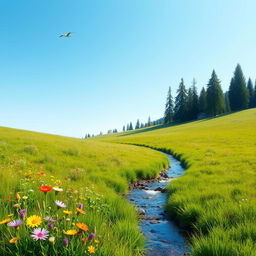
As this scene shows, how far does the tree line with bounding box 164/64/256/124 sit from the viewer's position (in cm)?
7862

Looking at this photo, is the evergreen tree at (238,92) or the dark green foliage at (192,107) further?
the dark green foliage at (192,107)

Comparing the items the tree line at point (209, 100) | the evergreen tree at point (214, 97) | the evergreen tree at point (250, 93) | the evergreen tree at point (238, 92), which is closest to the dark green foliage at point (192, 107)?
the tree line at point (209, 100)

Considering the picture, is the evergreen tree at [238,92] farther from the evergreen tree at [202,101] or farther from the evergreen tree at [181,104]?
the evergreen tree at [181,104]

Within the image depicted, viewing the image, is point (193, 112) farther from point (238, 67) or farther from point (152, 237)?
point (152, 237)

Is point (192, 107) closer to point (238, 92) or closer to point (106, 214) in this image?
point (238, 92)

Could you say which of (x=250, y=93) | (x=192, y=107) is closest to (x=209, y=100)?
(x=192, y=107)

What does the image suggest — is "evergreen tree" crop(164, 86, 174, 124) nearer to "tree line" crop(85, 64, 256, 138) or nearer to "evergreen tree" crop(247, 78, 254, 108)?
"tree line" crop(85, 64, 256, 138)

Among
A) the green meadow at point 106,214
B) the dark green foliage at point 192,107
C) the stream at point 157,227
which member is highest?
the dark green foliage at point 192,107

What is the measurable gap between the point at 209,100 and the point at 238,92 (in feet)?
44.8

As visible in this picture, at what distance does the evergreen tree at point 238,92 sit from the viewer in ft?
264

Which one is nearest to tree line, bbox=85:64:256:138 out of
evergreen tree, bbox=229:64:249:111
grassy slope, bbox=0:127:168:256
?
evergreen tree, bbox=229:64:249:111

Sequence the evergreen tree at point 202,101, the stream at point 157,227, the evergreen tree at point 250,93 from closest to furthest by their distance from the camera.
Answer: the stream at point 157,227, the evergreen tree at point 202,101, the evergreen tree at point 250,93

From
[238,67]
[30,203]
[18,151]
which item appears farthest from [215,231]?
[238,67]

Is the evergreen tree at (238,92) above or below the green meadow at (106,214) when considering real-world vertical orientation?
above
